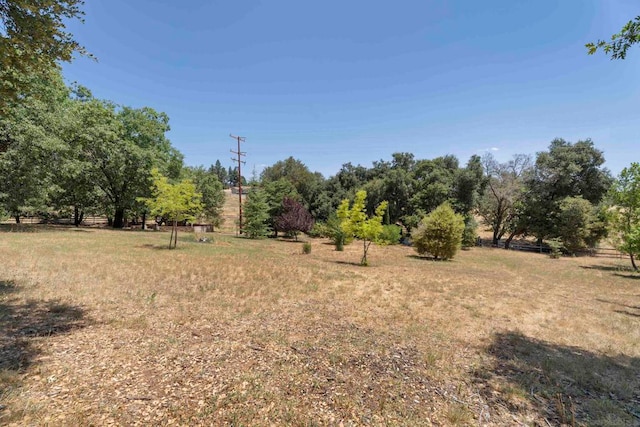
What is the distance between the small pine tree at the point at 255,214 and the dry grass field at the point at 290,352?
17.6 meters

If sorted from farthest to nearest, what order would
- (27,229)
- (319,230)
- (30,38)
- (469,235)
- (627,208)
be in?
(319,230), (469,235), (27,229), (627,208), (30,38)

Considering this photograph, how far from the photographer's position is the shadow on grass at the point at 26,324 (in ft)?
13.4

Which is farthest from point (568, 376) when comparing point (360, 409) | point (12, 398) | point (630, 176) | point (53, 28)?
point (630, 176)

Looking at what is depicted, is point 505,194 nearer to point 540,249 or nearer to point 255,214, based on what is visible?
point 540,249

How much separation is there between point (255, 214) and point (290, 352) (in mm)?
23856

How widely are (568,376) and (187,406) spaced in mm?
6104

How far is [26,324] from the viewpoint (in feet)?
17.0

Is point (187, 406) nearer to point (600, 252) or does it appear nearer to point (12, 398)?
point (12, 398)

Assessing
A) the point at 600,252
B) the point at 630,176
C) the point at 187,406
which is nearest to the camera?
the point at 187,406

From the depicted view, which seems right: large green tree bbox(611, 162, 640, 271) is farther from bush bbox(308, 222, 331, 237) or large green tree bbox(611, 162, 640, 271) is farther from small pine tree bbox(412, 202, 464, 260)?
bush bbox(308, 222, 331, 237)

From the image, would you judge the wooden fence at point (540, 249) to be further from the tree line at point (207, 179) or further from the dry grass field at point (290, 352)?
the dry grass field at point (290, 352)

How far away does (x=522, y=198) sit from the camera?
1282 inches

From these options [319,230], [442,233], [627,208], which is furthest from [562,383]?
[319,230]

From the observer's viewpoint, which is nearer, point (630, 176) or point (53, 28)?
point (53, 28)
